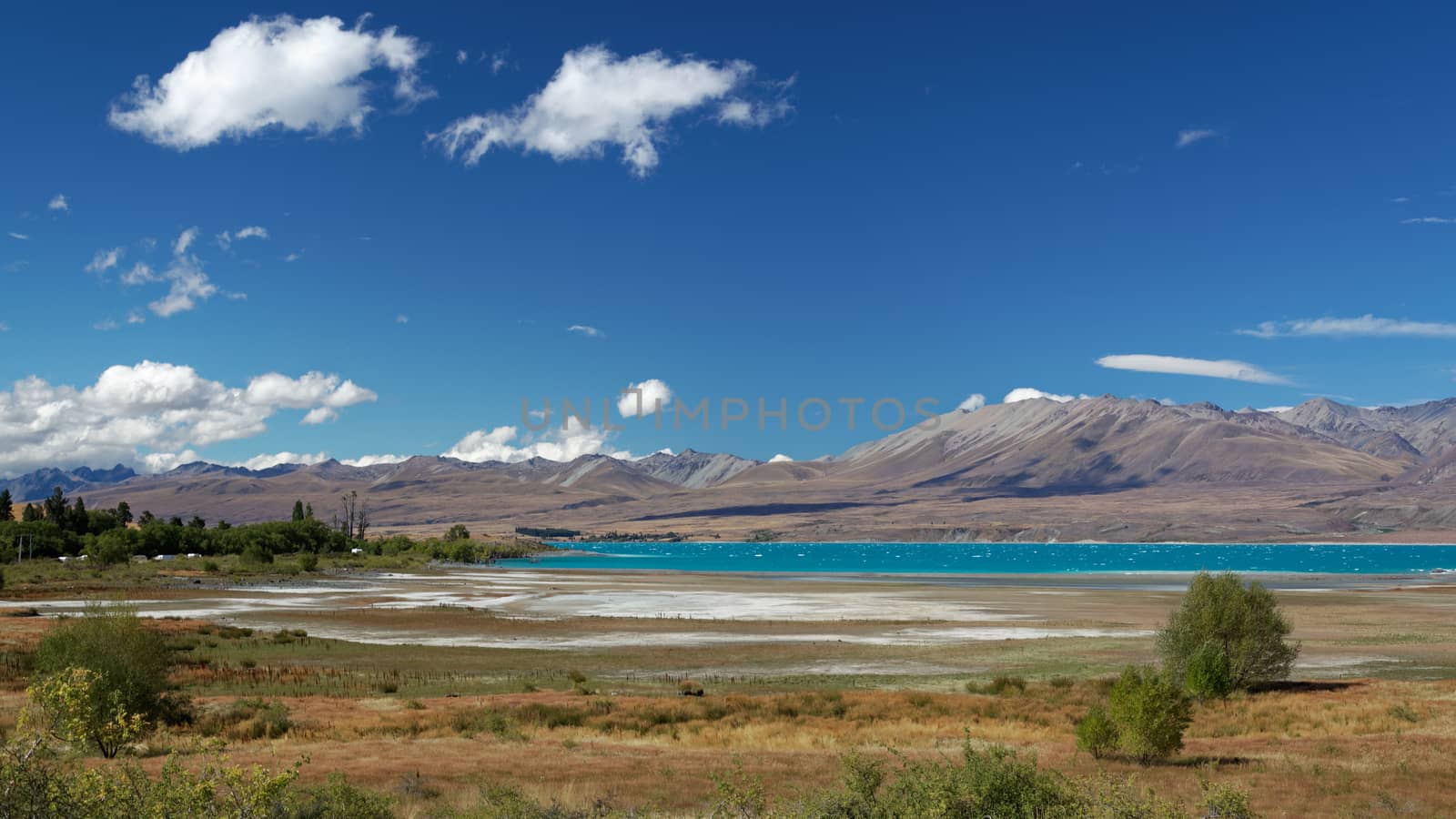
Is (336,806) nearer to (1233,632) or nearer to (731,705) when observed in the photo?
(731,705)

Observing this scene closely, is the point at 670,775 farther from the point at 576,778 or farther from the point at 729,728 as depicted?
the point at 729,728

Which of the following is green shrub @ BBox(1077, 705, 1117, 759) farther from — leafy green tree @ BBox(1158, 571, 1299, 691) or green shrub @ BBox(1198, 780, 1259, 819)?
leafy green tree @ BBox(1158, 571, 1299, 691)

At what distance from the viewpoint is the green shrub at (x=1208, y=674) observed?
134ft

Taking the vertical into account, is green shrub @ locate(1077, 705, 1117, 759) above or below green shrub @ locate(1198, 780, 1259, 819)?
below

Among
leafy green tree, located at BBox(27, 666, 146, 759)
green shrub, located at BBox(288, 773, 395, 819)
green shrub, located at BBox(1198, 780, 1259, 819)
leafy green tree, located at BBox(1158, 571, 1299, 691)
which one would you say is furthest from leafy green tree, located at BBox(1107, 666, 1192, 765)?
leafy green tree, located at BBox(27, 666, 146, 759)

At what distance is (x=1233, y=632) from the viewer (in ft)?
144

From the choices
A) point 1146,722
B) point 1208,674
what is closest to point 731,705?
point 1146,722

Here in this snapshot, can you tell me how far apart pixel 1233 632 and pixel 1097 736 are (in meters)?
21.0

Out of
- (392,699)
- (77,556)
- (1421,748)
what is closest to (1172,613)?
(1421,748)

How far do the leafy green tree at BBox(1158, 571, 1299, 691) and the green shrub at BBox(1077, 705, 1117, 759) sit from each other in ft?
59.3

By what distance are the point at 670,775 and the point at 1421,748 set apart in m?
20.9

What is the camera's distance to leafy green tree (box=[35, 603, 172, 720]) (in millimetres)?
32219

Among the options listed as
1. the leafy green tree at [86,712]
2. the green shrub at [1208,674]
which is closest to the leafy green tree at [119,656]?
the leafy green tree at [86,712]

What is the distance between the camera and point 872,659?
55.5 meters
